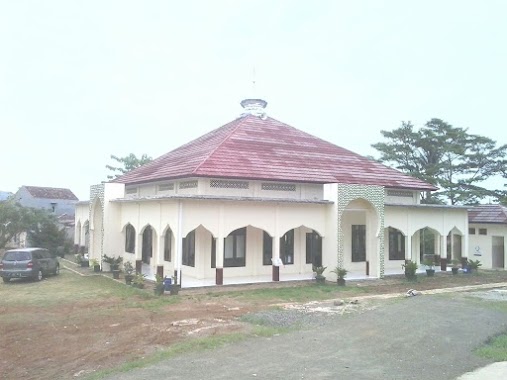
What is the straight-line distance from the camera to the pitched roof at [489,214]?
23872mm

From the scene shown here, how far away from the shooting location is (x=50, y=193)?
152 ft

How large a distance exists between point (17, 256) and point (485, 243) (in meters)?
22.2

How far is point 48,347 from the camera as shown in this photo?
915 centimetres

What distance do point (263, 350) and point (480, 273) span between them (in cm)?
1730

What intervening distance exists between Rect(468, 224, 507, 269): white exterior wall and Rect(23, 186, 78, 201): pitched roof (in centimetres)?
3703

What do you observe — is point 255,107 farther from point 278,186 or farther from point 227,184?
point 227,184

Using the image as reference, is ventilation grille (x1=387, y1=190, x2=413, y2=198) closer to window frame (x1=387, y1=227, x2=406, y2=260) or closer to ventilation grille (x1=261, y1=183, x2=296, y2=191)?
window frame (x1=387, y1=227, x2=406, y2=260)

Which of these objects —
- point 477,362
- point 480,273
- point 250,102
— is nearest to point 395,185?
point 480,273

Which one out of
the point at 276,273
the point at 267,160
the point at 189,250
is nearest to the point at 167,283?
the point at 189,250

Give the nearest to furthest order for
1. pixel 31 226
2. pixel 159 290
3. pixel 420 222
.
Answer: pixel 159 290
pixel 420 222
pixel 31 226

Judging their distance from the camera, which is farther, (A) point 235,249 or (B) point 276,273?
(A) point 235,249

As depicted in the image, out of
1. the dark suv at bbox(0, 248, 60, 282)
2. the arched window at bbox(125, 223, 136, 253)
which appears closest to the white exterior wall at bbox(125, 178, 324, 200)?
the arched window at bbox(125, 223, 136, 253)

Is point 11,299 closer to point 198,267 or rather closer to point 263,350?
point 198,267

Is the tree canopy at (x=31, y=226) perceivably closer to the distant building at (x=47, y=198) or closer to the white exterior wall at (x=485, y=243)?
the distant building at (x=47, y=198)
